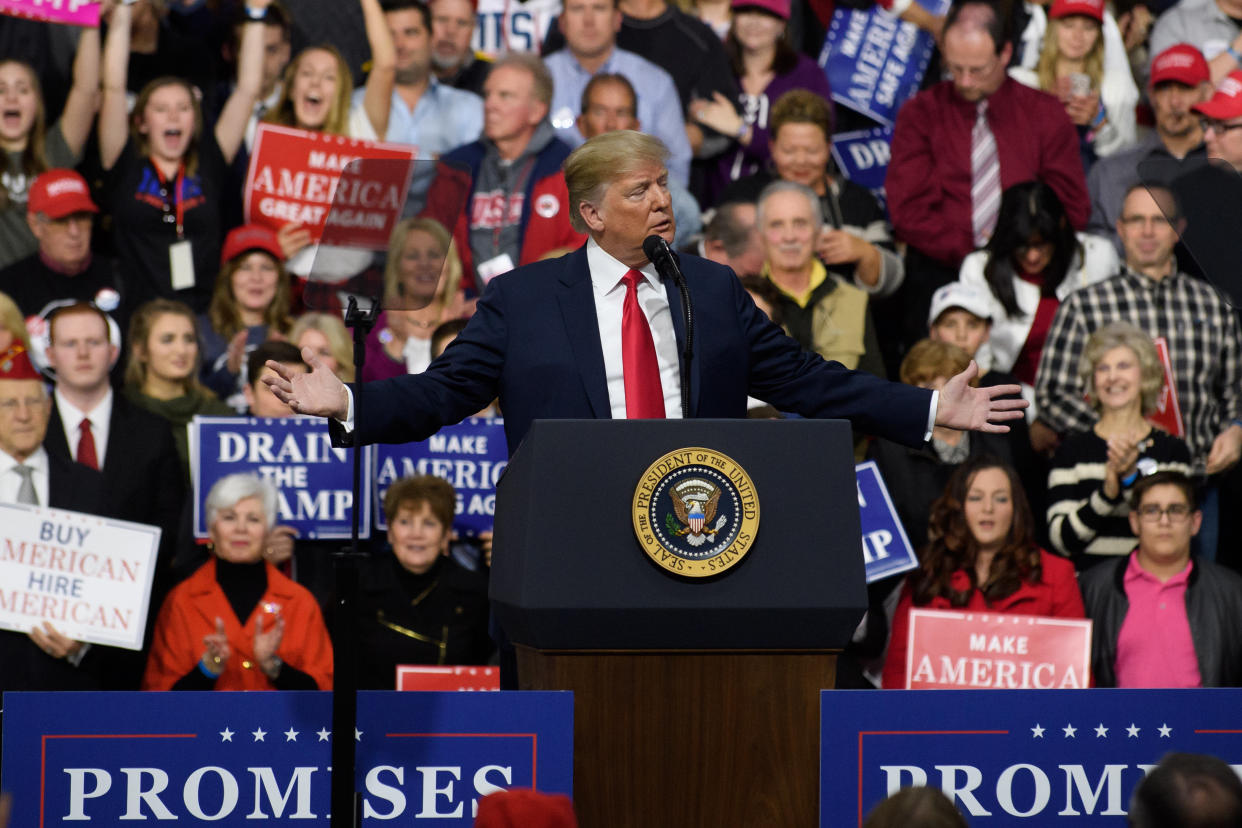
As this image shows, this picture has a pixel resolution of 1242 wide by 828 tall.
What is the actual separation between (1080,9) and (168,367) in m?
4.17

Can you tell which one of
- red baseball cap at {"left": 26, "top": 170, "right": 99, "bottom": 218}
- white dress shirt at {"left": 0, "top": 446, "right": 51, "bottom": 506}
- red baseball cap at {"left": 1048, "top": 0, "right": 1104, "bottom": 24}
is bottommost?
white dress shirt at {"left": 0, "top": 446, "right": 51, "bottom": 506}

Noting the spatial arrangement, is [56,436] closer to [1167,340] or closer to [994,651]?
[994,651]

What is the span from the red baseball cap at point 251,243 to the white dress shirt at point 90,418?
83 cm

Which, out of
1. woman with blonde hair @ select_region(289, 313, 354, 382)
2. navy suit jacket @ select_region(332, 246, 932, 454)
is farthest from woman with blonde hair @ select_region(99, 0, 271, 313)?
navy suit jacket @ select_region(332, 246, 932, 454)

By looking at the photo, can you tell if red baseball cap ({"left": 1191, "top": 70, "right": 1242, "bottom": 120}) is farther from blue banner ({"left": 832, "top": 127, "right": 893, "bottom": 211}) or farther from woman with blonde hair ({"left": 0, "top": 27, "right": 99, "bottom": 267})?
woman with blonde hair ({"left": 0, "top": 27, "right": 99, "bottom": 267})

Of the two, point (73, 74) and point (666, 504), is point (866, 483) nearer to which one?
point (666, 504)

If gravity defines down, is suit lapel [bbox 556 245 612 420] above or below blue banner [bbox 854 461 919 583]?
above

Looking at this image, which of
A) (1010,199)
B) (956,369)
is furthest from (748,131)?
(956,369)

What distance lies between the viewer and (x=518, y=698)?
117 inches

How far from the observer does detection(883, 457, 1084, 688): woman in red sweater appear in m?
5.78

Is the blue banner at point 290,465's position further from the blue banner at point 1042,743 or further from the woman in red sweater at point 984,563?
the blue banner at point 1042,743

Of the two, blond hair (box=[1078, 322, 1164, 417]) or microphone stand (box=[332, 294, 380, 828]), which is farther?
blond hair (box=[1078, 322, 1164, 417])

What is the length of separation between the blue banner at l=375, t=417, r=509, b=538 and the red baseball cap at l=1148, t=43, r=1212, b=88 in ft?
11.0

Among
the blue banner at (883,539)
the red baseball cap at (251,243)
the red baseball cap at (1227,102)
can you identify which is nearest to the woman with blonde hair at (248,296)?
the red baseball cap at (251,243)
